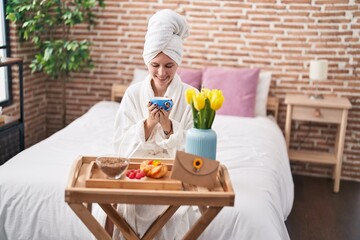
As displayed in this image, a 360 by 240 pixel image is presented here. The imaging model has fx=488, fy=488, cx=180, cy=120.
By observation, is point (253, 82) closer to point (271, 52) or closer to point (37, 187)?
point (271, 52)

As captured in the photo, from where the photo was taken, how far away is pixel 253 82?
4.64 m

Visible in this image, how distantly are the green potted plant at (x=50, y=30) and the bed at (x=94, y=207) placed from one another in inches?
36.9

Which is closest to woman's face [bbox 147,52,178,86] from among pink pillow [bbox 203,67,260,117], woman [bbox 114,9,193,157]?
woman [bbox 114,9,193,157]

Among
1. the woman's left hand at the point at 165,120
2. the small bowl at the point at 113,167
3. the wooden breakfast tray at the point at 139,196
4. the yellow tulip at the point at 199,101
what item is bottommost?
the wooden breakfast tray at the point at 139,196

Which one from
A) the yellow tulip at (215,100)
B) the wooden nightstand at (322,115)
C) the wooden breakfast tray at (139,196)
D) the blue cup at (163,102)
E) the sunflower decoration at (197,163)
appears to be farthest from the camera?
the wooden nightstand at (322,115)

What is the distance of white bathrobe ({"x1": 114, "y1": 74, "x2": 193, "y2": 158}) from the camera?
264 centimetres

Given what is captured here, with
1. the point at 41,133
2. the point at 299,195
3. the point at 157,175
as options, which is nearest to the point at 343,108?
the point at 299,195

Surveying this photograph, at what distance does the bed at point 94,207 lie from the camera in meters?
2.62

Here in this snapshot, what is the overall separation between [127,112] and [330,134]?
2.80m

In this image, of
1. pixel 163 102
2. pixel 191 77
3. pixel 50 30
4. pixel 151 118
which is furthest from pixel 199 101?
pixel 50 30

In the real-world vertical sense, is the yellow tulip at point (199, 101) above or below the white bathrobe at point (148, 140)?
above

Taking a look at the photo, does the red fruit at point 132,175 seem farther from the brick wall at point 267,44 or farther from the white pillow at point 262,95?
the brick wall at point 267,44

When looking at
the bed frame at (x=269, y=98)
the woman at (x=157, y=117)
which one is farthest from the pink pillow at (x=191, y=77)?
the woman at (x=157, y=117)

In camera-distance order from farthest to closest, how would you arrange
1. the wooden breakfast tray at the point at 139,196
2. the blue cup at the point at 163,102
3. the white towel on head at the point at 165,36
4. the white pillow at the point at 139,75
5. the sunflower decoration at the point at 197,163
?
the white pillow at the point at 139,75 → the white towel on head at the point at 165,36 → the blue cup at the point at 163,102 → the sunflower decoration at the point at 197,163 → the wooden breakfast tray at the point at 139,196
